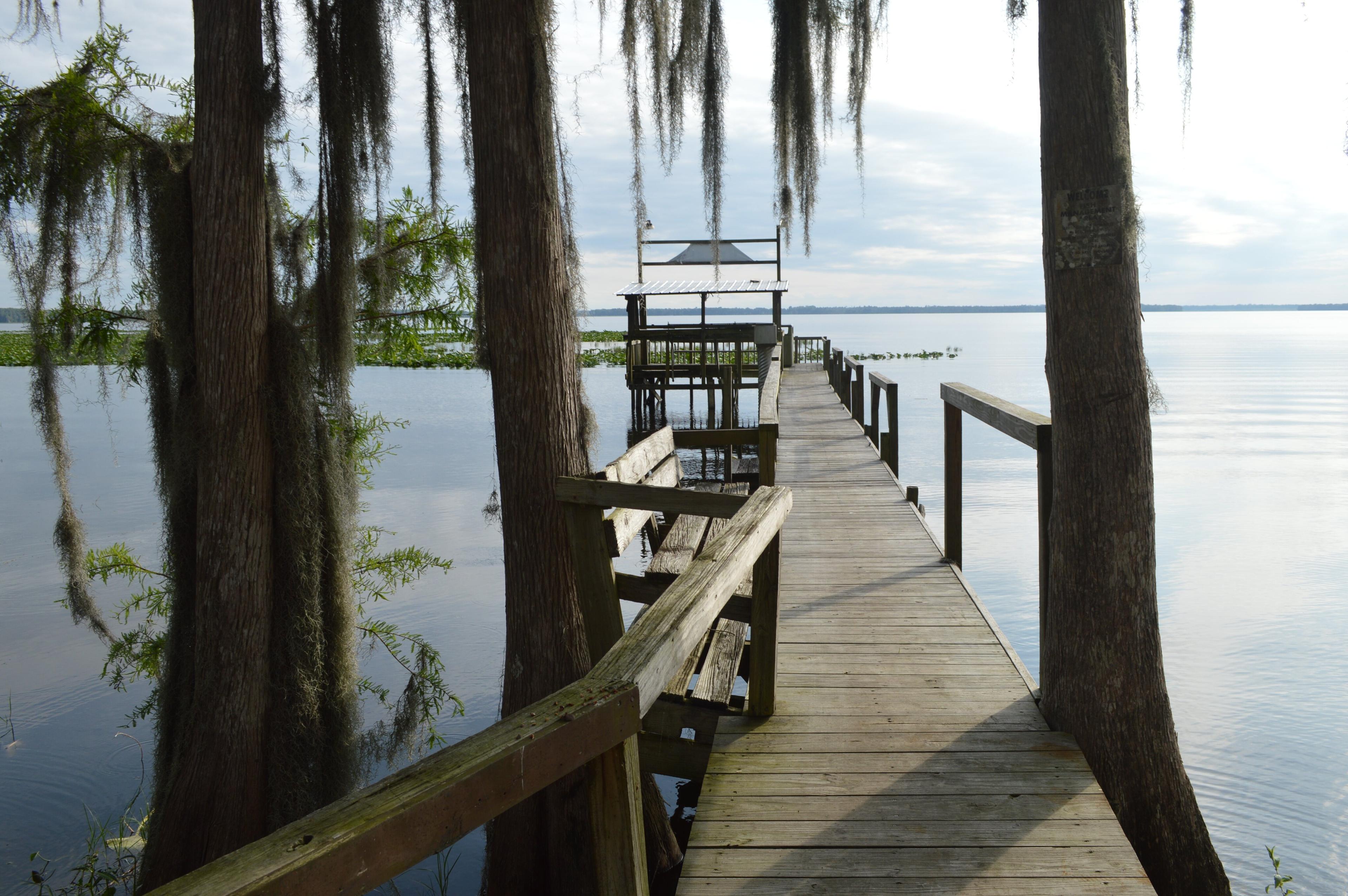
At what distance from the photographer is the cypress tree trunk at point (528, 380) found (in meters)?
3.99

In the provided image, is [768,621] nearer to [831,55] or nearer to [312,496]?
[312,496]

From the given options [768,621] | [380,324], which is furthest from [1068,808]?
[380,324]

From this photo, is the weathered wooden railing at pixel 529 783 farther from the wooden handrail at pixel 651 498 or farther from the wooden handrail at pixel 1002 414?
the wooden handrail at pixel 1002 414

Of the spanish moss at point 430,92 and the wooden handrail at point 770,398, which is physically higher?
the spanish moss at point 430,92

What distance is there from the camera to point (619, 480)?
147 inches

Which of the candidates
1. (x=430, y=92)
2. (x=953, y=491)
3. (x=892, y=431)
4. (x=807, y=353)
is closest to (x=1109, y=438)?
(x=953, y=491)

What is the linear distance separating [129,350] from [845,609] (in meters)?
4.40

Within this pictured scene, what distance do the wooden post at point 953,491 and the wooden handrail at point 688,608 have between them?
261 centimetres

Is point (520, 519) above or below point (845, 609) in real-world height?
above

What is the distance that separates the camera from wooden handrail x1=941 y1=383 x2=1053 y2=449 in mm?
3543

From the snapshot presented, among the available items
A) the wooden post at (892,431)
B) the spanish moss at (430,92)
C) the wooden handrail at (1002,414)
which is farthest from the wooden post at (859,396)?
the spanish moss at (430,92)

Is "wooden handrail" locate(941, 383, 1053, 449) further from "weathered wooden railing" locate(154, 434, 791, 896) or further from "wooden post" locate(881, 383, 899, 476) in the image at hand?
"wooden post" locate(881, 383, 899, 476)

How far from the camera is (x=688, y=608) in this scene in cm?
201

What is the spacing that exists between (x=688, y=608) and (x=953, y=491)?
382 centimetres
